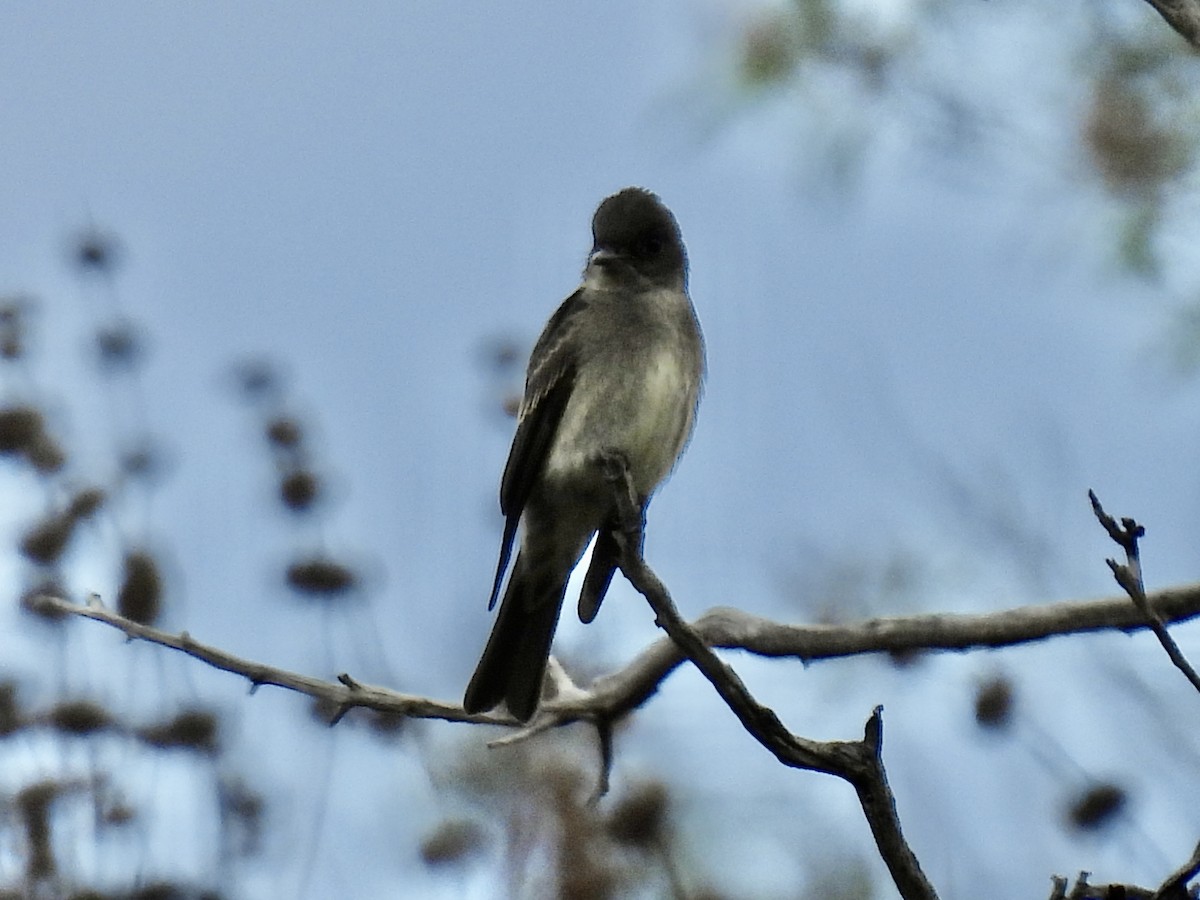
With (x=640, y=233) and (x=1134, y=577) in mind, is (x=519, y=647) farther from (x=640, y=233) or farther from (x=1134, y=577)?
(x=1134, y=577)

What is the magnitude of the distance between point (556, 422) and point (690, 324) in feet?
1.57

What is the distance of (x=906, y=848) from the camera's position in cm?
260

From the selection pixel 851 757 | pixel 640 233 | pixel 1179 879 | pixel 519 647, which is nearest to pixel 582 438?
pixel 519 647

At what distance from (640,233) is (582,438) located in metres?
0.73

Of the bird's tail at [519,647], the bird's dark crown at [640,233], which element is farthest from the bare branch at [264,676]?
the bird's dark crown at [640,233]

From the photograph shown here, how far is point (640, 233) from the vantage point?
443 cm

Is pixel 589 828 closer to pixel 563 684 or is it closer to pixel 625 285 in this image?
pixel 563 684

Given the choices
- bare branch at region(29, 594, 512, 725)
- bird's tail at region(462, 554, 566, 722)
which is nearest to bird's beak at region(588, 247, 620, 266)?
bird's tail at region(462, 554, 566, 722)

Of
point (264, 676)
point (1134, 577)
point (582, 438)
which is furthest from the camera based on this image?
point (582, 438)

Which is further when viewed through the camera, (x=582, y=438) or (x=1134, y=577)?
(x=582, y=438)

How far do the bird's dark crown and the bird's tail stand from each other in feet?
2.90

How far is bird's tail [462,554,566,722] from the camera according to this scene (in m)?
4.00

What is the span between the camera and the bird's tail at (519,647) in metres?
4.00

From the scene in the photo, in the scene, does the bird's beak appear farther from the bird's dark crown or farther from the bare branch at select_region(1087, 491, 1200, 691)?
the bare branch at select_region(1087, 491, 1200, 691)
